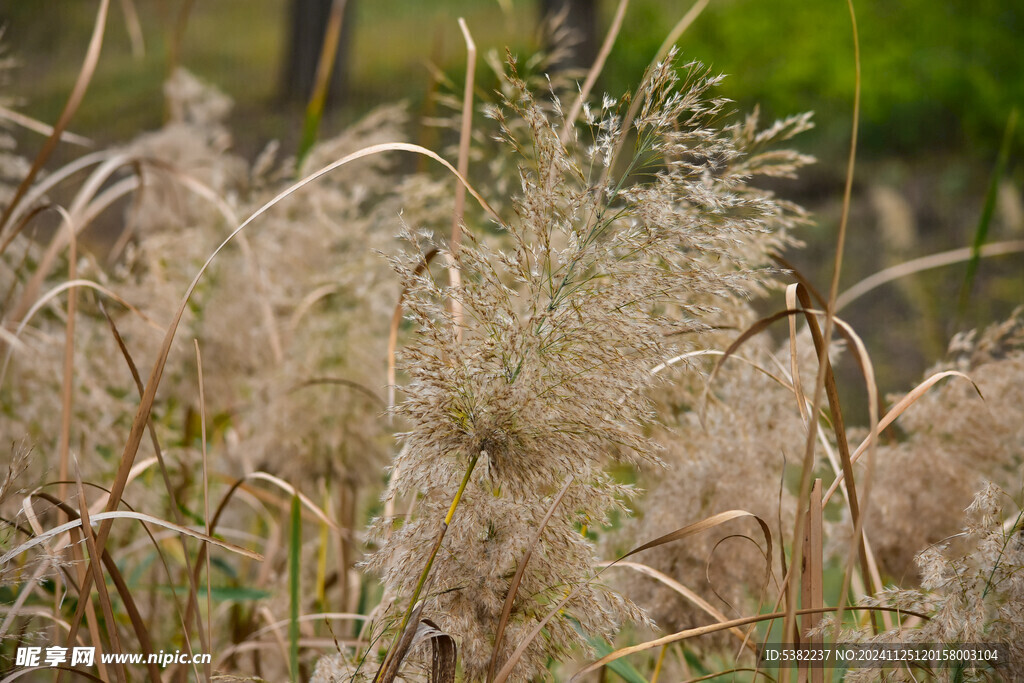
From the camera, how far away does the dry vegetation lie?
0.65m

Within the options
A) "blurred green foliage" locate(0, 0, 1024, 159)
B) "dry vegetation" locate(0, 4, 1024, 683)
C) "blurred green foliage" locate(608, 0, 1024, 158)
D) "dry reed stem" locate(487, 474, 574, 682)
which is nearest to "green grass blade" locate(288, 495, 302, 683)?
"dry vegetation" locate(0, 4, 1024, 683)

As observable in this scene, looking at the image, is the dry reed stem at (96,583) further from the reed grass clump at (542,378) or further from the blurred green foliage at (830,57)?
the blurred green foliage at (830,57)

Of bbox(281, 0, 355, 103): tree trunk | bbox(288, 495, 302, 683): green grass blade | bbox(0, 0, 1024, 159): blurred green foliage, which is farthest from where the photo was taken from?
bbox(281, 0, 355, 103): tree trunk

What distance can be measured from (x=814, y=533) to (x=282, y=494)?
112 cm

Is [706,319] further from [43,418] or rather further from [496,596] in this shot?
[43,418]

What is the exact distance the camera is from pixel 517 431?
2.09 feet

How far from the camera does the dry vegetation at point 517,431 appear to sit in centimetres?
65

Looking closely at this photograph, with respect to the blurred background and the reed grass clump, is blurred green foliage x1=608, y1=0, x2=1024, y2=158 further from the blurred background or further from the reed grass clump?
the reed grass clump

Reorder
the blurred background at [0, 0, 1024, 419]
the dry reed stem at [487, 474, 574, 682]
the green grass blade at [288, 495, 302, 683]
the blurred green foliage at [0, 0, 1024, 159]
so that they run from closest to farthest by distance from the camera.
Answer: the dry reed stem at [487, 474, 574, 682] < the green grass blade at [288, 495, 302, 683] < the blurred background at [0, 0, 1024, 419] < the blurred green foliage at [0, 0, 1024, 159]

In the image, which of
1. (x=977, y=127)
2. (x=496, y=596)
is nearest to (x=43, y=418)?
(x=496, y=596)

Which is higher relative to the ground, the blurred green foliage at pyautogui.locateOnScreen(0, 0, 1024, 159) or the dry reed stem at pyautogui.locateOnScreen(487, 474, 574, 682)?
the blurred green foliage at pyautogui.locateOnScreen(0, 0, 1024, 159)

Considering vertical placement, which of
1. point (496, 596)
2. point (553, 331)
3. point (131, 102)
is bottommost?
point (496, 596)

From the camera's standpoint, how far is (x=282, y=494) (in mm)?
1524

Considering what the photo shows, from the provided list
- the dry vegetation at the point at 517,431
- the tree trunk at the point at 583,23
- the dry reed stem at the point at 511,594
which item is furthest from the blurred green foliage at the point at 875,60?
the dry reed stem at the point at 511,594
